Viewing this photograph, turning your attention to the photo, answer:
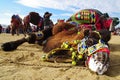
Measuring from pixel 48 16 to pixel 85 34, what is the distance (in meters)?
4.24

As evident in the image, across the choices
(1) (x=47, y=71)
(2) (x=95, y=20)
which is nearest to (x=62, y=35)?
(2) (x=95, y=20)

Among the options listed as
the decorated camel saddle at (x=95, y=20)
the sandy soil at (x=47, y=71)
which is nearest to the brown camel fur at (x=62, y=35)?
the sandy soil at (x=47, y=71)

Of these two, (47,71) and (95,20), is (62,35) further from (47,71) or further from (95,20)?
(47,71)

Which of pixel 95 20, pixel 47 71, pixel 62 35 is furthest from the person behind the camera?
pixel 95 20

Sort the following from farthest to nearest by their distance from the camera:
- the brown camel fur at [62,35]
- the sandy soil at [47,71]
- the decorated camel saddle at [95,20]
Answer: the decorated camel saddle at [95,20] < the brown camel fur at [62,35] < the sandy soil at [47,71]

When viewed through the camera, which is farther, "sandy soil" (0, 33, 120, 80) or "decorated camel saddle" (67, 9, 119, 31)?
"decorated camel saddle" (67, 9, 119, 31)

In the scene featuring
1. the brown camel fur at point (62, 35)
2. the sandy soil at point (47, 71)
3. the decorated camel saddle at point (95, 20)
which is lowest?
the sandy soil at point (47, 71)

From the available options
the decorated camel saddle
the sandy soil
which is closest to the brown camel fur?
the sandy soil

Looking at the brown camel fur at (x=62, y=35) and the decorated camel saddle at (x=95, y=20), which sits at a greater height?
the decorated camel saddle at (x=95, y=20)

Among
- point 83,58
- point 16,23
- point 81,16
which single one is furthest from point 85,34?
point 16,23

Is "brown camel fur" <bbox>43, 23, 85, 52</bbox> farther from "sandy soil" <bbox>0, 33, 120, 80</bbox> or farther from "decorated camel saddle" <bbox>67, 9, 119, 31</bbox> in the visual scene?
"decorated camel saddle" <bbox>67, 9, 119, 31</bbox>

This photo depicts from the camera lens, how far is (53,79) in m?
3.87

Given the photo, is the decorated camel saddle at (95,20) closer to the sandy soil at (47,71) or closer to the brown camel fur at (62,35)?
the brown camel fur at (62,35)

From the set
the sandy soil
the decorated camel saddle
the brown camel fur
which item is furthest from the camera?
the decorated camel saddle
